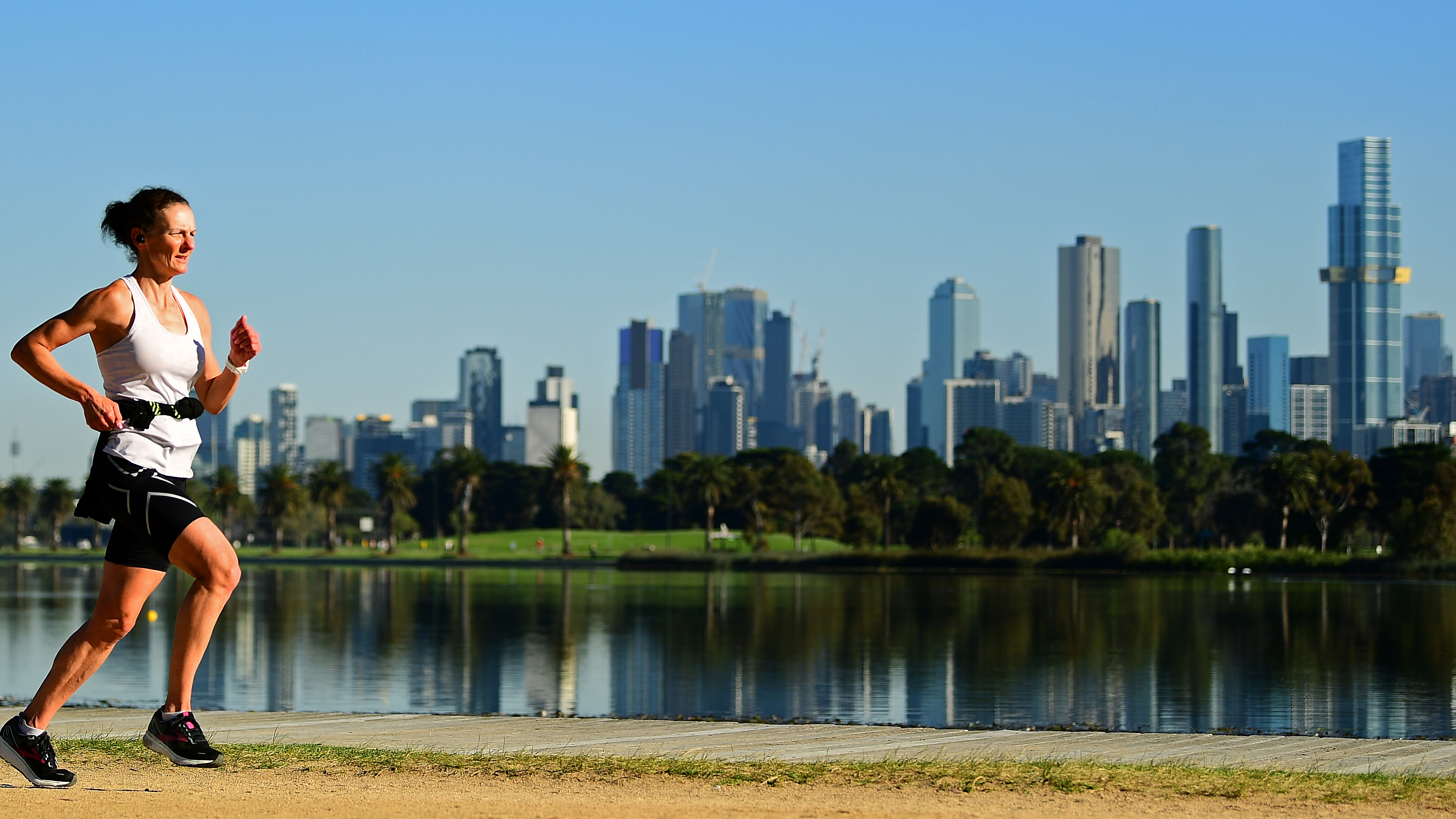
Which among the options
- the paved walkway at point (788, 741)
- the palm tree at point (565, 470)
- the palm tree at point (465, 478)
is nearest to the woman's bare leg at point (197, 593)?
the paved walkway at point (788, 741)

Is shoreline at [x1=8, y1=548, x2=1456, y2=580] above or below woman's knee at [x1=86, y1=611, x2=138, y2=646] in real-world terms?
below

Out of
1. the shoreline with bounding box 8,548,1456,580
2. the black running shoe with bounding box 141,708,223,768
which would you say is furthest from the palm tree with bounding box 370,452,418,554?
the black running shoe with bounding box 141,708,223,768

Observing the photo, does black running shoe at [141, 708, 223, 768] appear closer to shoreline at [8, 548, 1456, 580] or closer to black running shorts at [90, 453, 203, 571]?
black running shorts at [90, 453, 203, 571]

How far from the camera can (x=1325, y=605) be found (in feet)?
155

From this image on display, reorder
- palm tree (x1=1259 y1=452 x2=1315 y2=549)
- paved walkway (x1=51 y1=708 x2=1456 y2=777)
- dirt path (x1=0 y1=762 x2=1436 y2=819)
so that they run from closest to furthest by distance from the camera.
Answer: dirt path (x1=0 y1=762 x2=1436 y2=819) → paved walkway (x1=51 y1=708 x2=1456 y2=777) → palm tree (x1=1259 y1=452 x2=1315 y2=549)

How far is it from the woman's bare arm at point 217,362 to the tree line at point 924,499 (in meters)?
74.1

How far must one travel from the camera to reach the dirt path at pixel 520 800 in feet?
21.6

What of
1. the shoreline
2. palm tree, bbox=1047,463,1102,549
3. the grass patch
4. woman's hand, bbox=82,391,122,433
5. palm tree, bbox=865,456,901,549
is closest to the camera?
woman's hand, bbox=82,391,122,433

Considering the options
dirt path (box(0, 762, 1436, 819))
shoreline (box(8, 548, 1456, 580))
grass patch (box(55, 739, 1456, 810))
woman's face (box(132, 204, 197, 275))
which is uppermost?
woman's face (box(132, 204, 197, 275))

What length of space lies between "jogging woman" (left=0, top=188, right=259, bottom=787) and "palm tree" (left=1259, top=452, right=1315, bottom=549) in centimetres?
8896

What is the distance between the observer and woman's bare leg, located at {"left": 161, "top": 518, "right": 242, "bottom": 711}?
7004 millimetres

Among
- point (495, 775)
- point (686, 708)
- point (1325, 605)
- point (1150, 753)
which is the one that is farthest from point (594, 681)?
point (1325, 605)

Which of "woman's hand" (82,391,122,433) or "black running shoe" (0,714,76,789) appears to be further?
"black running shoe" (0,714,76,789)

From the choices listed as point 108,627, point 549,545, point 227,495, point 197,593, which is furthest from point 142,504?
point 549,545
